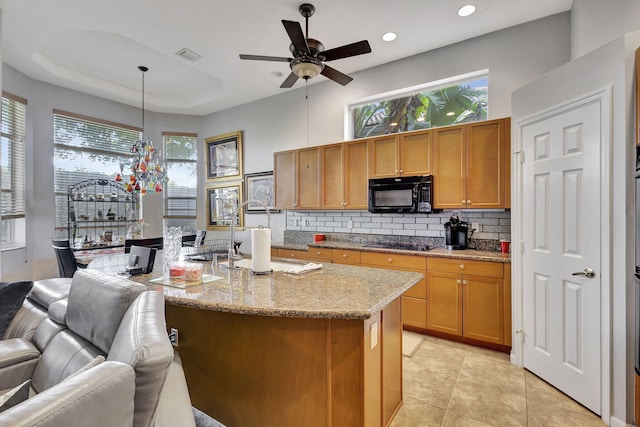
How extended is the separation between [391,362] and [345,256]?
6.36ft

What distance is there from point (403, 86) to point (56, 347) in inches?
163

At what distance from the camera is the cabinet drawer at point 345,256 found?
144 inches

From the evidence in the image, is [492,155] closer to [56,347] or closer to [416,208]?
[416,208]

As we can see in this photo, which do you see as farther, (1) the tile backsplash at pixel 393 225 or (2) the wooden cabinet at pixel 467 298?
(1) the tile backsplash at pixel 393 225

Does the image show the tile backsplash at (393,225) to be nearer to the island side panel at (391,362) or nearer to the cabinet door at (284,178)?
the cabinet door at (284,178)

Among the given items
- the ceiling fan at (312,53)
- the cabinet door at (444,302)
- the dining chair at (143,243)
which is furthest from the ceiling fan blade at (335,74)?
the dining chair at (143,243)

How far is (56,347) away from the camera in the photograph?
5.07ft

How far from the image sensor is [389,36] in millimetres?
3406

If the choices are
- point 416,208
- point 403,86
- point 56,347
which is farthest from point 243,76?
point 56,347

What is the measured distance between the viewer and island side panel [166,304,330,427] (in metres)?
1.46

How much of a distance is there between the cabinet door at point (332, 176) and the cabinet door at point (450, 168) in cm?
125

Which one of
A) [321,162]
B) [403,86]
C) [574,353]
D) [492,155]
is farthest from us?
[321,162]

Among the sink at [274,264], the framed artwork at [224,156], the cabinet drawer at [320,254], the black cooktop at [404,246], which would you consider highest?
the framed artwork at [224,156]

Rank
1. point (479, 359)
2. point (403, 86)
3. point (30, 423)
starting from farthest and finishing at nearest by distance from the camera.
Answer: point (403, 86)
point (479, 359)
point (30, 423)
